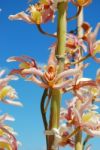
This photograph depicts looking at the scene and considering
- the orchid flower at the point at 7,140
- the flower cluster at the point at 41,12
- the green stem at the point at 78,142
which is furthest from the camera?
the green stem at the point at 78,142

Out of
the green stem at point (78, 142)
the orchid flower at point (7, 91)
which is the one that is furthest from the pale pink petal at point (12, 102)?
the green stem at point (78, 142)

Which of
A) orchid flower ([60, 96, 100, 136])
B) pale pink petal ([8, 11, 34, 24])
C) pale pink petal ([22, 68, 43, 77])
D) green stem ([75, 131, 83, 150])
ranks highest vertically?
pale pink petal ([8, 11, 34, 24])

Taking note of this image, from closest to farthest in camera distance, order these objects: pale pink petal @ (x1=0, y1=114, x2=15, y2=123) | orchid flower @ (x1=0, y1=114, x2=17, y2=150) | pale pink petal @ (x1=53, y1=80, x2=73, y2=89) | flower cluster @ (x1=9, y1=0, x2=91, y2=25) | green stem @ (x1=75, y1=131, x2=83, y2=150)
Answer: orchid flower @ (x1=0, y1=114, x2=17, y2=150) < pale pink petal @ (x1=53, y1=80, x2=73, y2=89) < pale pink petal @ (x1=0, y1=114, x2=15, y2=123) < flower cluster @ (x1=9, y1=0, x2=91, y2=25) < green stem @ (x1=75, y1=131, x2=83, y2=150)

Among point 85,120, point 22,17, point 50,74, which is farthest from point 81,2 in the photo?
A: point 85,120

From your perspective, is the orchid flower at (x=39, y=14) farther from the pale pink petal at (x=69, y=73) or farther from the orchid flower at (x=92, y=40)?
the pale pink petal at (x=69, y=73)

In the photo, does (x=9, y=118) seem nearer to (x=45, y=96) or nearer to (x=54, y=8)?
(x=45, y=96)

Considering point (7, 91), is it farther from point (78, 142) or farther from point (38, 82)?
point (78, 142)

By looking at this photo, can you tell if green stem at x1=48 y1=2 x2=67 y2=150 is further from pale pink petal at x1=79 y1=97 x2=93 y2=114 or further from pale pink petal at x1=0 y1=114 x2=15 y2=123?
pale pink petal at x1=0 y1=114 x2=15 y2=123

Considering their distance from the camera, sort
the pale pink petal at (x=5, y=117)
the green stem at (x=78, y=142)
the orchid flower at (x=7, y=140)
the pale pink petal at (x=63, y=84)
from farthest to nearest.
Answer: the green stem at (x=78, y=142)
the pale pink petal at (x=5, y=117)
the pale pink petal at (x=63, y=84)
the orchid flower at (x=7, y=140)

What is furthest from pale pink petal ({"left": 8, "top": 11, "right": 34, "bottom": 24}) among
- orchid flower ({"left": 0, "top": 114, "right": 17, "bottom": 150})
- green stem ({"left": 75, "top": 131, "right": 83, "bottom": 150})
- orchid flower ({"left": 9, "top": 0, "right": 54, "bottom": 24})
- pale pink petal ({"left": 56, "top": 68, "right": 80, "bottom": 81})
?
green stem ({"left": 75, "top": 131, "right": 83, "bottom": 150})

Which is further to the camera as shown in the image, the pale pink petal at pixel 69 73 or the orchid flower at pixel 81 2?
the orchid flower at pixel 81 2
